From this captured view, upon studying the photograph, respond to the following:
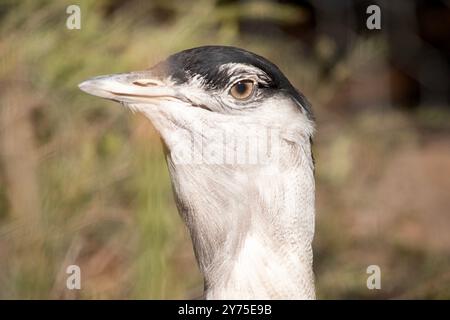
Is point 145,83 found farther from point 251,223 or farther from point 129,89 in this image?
point 251,223

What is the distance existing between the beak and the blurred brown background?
0.67m

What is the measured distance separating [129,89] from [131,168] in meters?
1.05

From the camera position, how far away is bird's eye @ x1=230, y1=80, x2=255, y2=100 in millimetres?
1572

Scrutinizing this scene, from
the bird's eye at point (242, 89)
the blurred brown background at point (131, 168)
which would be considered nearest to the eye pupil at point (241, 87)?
the bird's eye at point (242, 89)

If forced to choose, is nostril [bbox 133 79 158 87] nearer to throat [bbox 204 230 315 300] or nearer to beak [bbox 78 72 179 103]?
beak [bbox 78 72 179 103]

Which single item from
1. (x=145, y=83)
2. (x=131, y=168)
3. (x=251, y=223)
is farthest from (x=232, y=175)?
(x=131, y=168)

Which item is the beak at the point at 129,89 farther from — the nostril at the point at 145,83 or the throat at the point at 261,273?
the throat at the point at 261,273

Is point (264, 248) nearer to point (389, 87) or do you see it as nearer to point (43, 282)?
point (43, 282)

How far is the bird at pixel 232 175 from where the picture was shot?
1498mm

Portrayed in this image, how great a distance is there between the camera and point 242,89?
158 cm

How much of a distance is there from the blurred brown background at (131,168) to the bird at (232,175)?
681 mm

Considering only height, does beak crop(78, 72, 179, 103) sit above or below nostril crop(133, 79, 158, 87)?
below

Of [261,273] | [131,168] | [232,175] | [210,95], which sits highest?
[131,168]

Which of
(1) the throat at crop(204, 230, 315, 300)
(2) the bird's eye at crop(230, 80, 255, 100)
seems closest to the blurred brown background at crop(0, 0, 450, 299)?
(2) the bird's eye at crop(230, 80, 255, 100)
